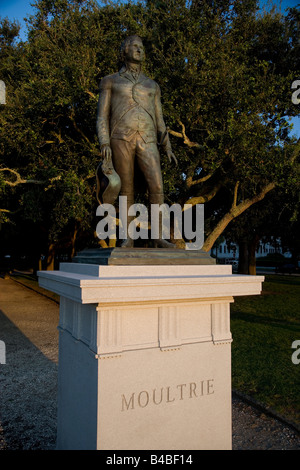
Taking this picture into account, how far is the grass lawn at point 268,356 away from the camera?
5.38 meters

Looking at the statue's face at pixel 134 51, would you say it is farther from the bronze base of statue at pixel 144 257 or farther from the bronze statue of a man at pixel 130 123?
the bronze base of statue at pixel 144 257

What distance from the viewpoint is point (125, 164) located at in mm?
3496

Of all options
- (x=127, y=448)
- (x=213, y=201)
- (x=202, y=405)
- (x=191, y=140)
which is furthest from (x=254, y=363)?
(x=213, y=201)

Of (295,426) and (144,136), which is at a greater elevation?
(144,136)

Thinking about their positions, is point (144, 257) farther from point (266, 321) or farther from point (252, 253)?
point (252, 253)

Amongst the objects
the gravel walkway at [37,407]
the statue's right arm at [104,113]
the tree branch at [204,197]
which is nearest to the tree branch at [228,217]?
the tree branch at [204,197]

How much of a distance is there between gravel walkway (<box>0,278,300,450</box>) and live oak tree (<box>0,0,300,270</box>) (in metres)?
3.47

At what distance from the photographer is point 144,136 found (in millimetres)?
3463

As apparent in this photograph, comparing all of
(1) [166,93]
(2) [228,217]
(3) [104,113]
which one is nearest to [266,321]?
(2) [228,217]

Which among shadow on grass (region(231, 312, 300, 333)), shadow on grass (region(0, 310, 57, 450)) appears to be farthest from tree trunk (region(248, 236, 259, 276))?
shadow on grass (region(0, 310, 57, 450))

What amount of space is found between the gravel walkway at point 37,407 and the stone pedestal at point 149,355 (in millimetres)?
1340

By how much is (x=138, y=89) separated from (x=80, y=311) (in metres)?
2.20

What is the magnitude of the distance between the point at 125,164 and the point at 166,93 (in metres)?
7.34
